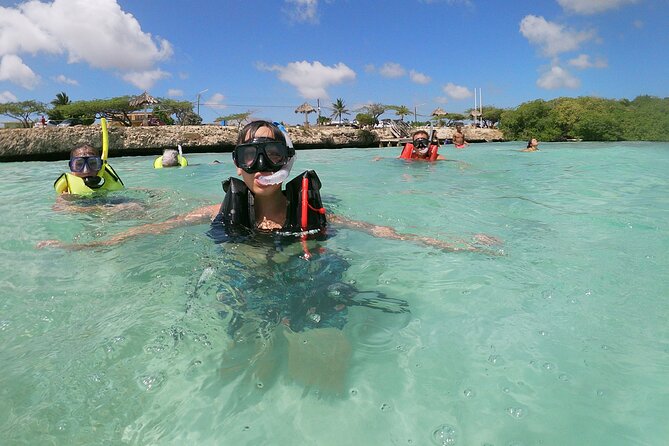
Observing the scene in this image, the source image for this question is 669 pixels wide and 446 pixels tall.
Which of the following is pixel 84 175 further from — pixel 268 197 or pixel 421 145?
pixel 421 145

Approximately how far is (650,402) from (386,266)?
65.6 inches

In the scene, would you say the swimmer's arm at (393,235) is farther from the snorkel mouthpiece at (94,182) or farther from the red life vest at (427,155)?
the red life vest at (427,155)

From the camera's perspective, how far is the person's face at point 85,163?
543cm

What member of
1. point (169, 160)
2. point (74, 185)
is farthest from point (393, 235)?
point (169, 160)

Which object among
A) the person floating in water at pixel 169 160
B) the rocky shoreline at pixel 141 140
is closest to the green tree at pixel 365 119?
the rocky shoreline at pixel 141 140

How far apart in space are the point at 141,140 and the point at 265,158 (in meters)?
21.9

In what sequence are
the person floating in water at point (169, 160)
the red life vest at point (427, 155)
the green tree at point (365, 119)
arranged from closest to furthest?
the red life vest at point (427, 155), the person floating in water at point (169, 160), the green tree at point (365, 119)

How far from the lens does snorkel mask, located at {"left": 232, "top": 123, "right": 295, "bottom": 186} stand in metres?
2.53

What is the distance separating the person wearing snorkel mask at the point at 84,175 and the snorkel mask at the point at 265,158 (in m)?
3.92

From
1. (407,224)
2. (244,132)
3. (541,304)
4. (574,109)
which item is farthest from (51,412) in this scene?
(574,109)

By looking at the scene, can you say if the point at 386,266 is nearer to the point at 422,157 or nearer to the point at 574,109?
the point at 422,157

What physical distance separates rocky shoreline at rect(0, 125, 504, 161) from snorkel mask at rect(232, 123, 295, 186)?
20.4 m

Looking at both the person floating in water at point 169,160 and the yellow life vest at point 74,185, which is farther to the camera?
the person floating in water at point 169,160

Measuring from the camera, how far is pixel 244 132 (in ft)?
8.74
